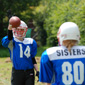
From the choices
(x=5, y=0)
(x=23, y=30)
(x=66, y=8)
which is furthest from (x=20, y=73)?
(x=5, y=0)

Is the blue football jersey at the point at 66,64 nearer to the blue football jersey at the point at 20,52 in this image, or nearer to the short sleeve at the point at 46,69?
the short sleeve at the point at 46,69

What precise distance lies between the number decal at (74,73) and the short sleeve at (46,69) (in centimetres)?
17

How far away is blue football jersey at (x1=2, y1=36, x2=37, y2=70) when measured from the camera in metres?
4.05


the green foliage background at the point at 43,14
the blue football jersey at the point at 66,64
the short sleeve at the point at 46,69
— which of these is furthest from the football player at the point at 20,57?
the green foliage background at the point at 43,14

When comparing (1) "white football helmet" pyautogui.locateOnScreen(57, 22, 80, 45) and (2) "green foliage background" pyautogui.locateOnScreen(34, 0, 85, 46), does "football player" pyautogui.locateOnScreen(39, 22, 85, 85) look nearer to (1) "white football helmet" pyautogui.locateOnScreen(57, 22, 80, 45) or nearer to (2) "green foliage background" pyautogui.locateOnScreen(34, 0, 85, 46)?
(1) "white football helmet" pyautogui.locateOnScreen(57, 22, 80, 45)

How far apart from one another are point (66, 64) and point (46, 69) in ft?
0.83

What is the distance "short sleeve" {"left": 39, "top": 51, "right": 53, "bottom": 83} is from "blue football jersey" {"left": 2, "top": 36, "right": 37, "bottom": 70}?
1417mm

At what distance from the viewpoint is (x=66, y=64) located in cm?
253

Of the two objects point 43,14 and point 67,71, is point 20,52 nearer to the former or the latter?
point 67,71

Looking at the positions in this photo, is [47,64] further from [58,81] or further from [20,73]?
[20,73]

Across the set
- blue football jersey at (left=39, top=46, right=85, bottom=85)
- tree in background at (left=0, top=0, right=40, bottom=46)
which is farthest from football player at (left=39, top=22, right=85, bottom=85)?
tree in background at (left=0, top=0, right=40, bottom=46)

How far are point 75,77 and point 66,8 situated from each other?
1740cm

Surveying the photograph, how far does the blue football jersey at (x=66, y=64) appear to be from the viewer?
2533mm

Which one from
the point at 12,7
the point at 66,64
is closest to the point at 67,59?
the point at 66,64
